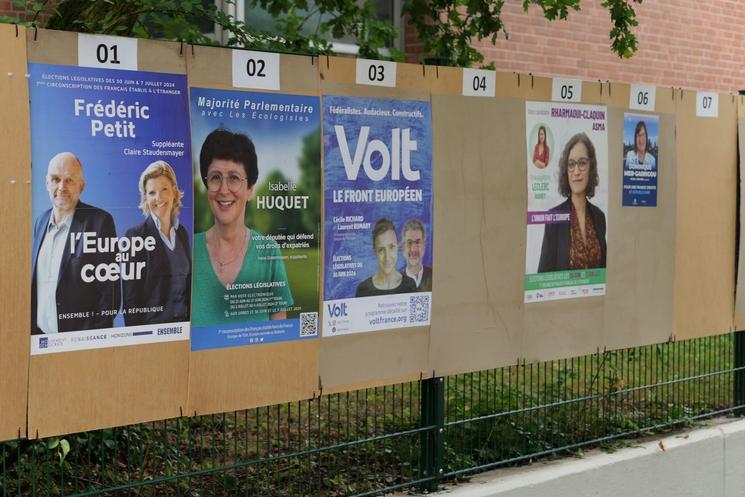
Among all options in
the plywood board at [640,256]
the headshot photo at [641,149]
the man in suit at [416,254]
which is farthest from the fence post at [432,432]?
the headshot photo at [641,149]

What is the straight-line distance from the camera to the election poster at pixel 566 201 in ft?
19.2

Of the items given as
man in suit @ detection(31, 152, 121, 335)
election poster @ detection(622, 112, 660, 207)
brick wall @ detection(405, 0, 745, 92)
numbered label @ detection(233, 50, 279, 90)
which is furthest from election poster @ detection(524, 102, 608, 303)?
brick wall @ detection(405, 0, 745, 92)

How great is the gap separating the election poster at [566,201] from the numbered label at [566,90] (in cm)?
4

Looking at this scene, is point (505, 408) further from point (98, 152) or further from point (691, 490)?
point (98, 152)

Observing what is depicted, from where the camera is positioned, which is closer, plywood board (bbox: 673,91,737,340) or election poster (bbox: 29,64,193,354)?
election poster (bbox: 29,64,193,354)

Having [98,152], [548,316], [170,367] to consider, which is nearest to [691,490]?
[548,316]

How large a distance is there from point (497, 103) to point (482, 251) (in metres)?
0.72

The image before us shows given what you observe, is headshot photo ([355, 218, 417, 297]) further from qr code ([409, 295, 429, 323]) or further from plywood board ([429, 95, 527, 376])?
plywood board ([429, 95, 527, 376])

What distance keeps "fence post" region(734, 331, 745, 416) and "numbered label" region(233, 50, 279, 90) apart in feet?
13.5

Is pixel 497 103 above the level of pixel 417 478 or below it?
above

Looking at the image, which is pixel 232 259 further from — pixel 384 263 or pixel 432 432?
pixel 432 432

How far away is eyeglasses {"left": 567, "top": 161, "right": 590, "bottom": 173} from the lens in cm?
599

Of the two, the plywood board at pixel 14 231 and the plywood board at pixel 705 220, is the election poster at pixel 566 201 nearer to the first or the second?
the plywood board at pixel 705 220

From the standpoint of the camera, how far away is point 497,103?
564 cm
